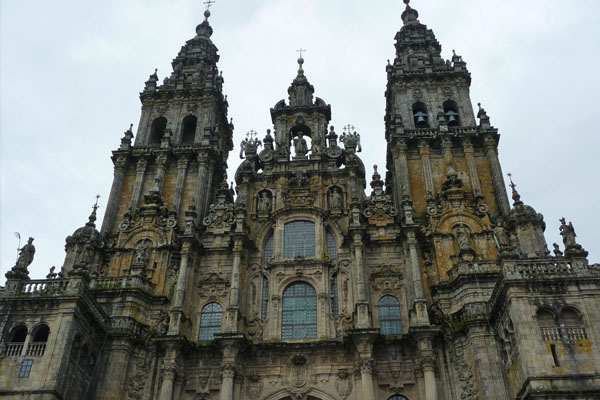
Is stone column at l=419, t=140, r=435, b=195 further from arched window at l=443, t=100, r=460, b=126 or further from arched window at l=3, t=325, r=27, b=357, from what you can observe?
arched window at l=3, t=325, r=27, b=357

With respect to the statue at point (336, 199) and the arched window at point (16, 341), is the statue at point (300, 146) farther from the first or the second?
the arched window at point (16, 341)

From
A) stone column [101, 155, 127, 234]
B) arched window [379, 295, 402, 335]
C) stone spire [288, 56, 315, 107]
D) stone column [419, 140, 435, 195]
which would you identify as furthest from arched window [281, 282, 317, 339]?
stone spire [288, 56, 315, 107]

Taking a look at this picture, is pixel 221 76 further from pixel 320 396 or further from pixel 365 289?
pixel 320 396

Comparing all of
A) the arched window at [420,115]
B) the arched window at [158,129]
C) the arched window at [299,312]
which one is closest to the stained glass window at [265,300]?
the arched window at [299,312]

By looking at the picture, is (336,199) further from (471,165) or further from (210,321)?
(210,321)

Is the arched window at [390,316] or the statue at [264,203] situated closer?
the arched window at [390,316]

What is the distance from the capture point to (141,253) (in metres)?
27.8

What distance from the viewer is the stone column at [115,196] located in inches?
1182

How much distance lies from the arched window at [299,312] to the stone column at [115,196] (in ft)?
33.2

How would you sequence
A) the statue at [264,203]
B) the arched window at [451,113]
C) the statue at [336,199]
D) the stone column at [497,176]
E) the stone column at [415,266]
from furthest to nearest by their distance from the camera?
the arched window at [451,113], the statue at [264,203], the statue at [336,199], the stone column at [497,176], the stone column at [415,266]

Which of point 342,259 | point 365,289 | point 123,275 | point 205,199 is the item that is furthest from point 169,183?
point 365,289

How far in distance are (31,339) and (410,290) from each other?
611 inches

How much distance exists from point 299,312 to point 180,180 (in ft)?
34.1

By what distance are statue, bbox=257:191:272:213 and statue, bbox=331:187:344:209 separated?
327cm
